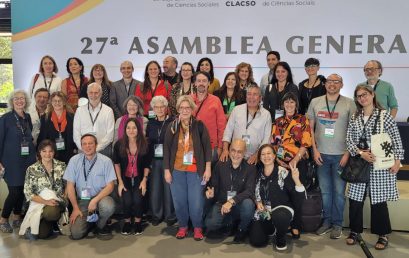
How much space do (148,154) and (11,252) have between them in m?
1.43

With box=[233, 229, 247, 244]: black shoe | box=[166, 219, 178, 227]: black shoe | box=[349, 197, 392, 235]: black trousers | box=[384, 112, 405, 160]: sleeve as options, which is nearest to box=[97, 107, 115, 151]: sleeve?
box=[166, 219, 178, 227]: black shoe

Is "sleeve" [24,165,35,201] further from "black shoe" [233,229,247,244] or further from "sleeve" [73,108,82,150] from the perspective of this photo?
"black shoe" [233,229,247,244]

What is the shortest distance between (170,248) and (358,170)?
1736mm

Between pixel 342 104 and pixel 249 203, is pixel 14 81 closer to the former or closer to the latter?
pixel 249 203

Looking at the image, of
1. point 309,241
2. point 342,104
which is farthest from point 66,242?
point 342,104

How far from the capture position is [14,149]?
3732mm

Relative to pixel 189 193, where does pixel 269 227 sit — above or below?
below

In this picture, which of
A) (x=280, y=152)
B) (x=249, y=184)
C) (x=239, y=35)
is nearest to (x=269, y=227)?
(x=249, y=184)

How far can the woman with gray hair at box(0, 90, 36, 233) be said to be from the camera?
3.73m

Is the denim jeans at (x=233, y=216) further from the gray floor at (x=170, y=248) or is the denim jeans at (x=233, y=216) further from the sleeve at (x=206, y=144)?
the sleeve at (x=206, y=144)

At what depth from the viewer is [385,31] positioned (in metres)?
5.27

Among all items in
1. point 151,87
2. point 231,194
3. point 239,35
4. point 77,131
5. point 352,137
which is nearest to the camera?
point 352,137

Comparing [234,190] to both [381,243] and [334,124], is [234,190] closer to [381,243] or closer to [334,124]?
[334,124]

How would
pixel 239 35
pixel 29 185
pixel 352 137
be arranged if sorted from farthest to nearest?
pixel 239 35, pixel 29 185, pixel 352 137
